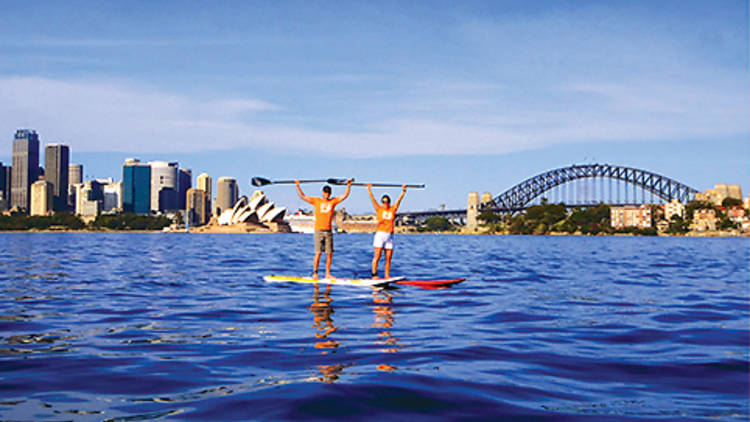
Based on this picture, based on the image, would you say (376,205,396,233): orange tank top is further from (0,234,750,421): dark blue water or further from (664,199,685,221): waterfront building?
(664,199,685,221): waterfront building

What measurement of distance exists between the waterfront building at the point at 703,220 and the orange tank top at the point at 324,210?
18820cm

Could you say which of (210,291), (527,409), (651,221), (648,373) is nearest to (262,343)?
(527,409)

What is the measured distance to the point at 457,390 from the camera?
21.0 feet

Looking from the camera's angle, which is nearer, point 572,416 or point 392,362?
point 572,416

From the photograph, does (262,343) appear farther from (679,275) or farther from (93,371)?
(679,275)

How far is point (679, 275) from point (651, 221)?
581ft

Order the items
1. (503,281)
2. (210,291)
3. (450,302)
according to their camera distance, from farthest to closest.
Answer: (503,281) → (210,291) → (450,302)

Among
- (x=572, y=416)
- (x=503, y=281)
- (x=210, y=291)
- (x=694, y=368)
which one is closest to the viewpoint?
(x=572, y=416)

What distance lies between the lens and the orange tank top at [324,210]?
17547 mm

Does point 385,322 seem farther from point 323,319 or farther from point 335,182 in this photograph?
point 335,182

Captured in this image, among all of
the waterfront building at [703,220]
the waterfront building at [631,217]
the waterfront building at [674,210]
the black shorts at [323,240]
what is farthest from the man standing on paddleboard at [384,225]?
the waterfront building at [674,210]

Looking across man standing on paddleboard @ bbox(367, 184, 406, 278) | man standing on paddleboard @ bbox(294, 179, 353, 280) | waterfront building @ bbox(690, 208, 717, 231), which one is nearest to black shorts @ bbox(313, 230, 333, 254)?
man standing on paddleboard @ bbox(294, 179, 353, 280)

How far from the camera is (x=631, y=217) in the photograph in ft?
614

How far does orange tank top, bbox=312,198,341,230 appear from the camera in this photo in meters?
17.5
